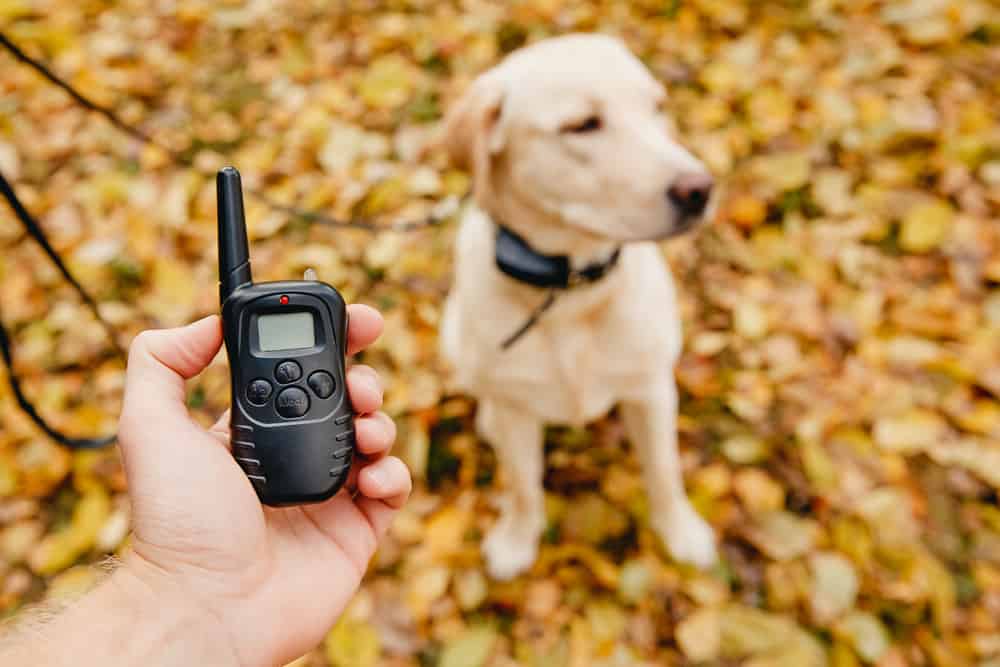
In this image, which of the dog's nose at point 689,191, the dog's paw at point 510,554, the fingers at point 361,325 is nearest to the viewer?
the fingers at point 361,325

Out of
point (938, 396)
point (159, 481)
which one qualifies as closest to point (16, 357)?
point (159, 481)

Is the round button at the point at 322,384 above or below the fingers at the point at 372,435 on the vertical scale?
above

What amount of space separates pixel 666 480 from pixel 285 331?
1289 mm

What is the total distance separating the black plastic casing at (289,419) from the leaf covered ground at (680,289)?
1.11 m

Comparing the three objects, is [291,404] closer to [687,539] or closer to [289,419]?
[289,419]

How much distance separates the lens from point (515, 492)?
6.91ft

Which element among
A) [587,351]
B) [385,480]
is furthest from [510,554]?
[385,480]

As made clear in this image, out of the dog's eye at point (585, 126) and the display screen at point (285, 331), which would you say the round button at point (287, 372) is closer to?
the display screen at point (285, 331)

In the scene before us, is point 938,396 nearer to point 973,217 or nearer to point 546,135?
point 973,217

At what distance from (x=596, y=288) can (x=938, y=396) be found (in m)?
1.33

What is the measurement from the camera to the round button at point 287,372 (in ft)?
3.83

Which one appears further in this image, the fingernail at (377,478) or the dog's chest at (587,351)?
the dog's chest at (587,351)

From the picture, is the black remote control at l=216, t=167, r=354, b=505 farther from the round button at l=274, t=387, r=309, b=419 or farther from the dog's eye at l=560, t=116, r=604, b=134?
the dog's eye at l=560, t=116, r=604, b=134

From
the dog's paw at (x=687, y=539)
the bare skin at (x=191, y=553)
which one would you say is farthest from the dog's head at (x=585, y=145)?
the dog's paw at (x=687, y=539)
